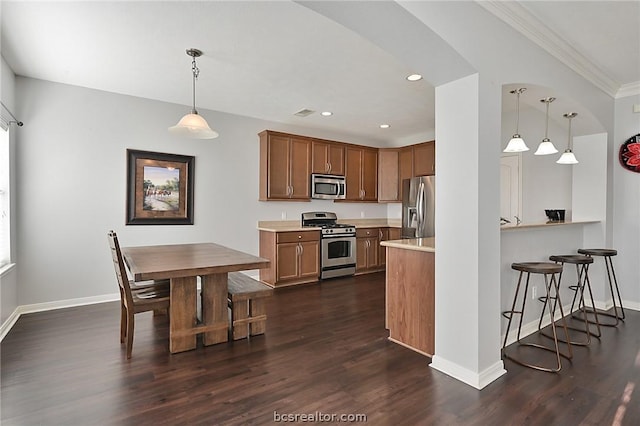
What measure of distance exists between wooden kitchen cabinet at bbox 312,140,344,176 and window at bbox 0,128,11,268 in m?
3.80

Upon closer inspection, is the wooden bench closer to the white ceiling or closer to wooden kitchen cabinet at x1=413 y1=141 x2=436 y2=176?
the white ceiling

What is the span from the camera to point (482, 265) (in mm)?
2197


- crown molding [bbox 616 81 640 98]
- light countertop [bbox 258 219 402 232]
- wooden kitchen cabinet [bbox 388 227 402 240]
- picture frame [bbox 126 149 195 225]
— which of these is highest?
crown molding [bbox 616 81 640 98]

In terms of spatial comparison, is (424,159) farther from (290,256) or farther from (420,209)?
(290,256)

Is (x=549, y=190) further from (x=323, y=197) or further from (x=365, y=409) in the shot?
(x=365, y=409)

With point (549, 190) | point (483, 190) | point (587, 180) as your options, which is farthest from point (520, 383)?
point (549, 190)

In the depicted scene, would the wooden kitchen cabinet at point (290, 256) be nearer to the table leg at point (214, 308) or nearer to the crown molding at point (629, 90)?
the table leg at point (214, 308)

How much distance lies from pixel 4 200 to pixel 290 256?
130 inches

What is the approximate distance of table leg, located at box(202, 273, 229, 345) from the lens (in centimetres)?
281

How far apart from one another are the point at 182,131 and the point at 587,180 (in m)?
4.58

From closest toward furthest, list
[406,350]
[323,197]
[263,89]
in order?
[406,350], [263,89], [323,197]

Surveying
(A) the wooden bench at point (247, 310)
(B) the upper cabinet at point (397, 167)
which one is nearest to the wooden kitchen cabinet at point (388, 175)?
(B) the upper cabinet at point (397, 167)

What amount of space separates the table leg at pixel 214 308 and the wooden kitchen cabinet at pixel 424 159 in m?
4.21

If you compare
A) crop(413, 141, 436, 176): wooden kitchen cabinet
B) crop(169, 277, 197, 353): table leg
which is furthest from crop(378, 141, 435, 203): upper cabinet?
crop(169, 277, 197, 353): table leg
